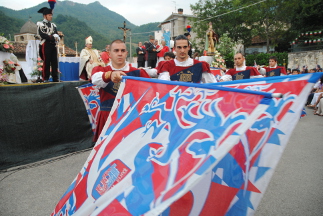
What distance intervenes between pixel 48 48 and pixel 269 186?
5.84 metres

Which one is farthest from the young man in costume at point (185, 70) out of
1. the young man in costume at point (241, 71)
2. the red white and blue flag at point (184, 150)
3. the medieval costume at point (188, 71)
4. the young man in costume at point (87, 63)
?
the young man in costume at point (87, 63)

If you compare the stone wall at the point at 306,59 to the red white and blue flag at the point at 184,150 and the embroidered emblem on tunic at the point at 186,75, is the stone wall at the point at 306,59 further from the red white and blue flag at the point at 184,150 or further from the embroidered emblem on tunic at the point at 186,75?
the red white and blue flag at the point at 184,150

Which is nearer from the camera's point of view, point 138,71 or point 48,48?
point 138,71

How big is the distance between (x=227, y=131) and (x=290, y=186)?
2.84m

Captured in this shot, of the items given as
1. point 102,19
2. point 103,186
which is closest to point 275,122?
point 103,186

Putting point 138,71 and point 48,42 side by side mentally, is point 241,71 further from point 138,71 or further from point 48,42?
point 48,42

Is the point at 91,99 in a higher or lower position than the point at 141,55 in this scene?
lower

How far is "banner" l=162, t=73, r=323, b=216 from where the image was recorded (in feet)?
4.82

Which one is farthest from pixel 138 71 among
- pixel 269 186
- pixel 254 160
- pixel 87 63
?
pixel 87 63

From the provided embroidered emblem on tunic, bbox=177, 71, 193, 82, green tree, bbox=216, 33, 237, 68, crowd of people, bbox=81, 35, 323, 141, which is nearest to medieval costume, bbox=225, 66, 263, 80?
crowd of people, bbox=81, 35, 323, 141

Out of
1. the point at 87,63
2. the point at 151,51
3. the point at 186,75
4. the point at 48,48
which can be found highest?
the point at 151,51

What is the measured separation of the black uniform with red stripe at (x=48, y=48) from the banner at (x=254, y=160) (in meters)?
5.53

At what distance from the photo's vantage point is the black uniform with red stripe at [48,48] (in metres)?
5.95

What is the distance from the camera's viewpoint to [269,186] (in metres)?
3.46
